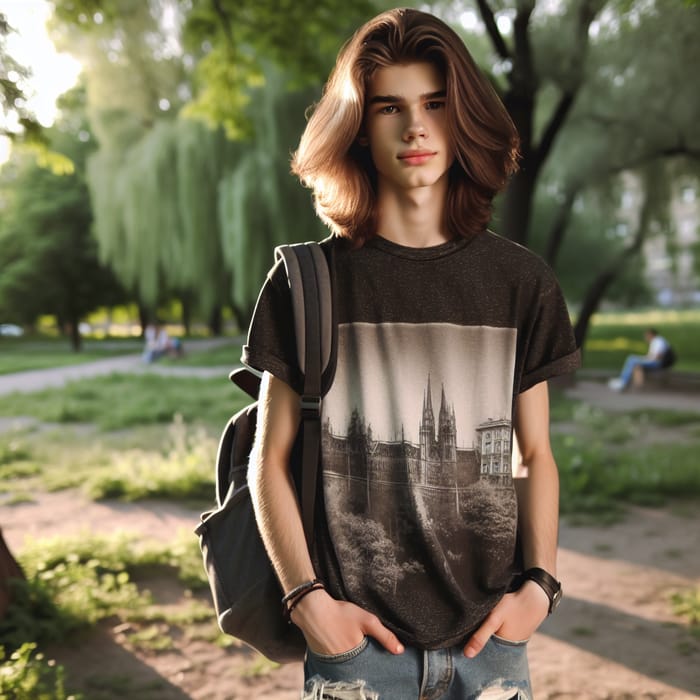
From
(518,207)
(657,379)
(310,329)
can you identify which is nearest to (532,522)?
(310,329)

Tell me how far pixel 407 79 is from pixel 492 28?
7.00 m

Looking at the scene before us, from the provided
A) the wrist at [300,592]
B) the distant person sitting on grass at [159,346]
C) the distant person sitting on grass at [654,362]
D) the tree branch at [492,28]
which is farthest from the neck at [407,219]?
the distant person sitting on grass at [159,346]

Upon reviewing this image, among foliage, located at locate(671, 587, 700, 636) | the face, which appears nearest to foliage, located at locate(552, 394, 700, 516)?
foliage, located at locate(671, 587, 700, 636)

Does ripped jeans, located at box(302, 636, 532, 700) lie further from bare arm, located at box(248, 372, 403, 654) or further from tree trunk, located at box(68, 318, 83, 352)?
tree trunk, located at box(68, 318, 83, 352)

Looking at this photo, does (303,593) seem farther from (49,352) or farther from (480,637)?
(49,352)

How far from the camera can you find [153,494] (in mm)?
6844

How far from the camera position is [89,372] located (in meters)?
19.5

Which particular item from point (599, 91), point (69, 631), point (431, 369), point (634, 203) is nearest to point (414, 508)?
point (431, 369)

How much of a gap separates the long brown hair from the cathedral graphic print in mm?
216

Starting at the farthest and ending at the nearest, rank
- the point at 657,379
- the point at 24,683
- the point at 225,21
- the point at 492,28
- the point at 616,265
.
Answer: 1. the point at 616,265
2. the point at 657,379
3. the point at 492,28
4. the point at 225,21
5. the point at 24,683

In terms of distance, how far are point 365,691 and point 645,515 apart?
17.3 feet

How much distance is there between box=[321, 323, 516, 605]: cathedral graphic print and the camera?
1.35 meters

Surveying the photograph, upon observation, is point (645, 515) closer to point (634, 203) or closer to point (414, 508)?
point (414, 508)

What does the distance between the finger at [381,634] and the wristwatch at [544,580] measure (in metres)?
0.27
